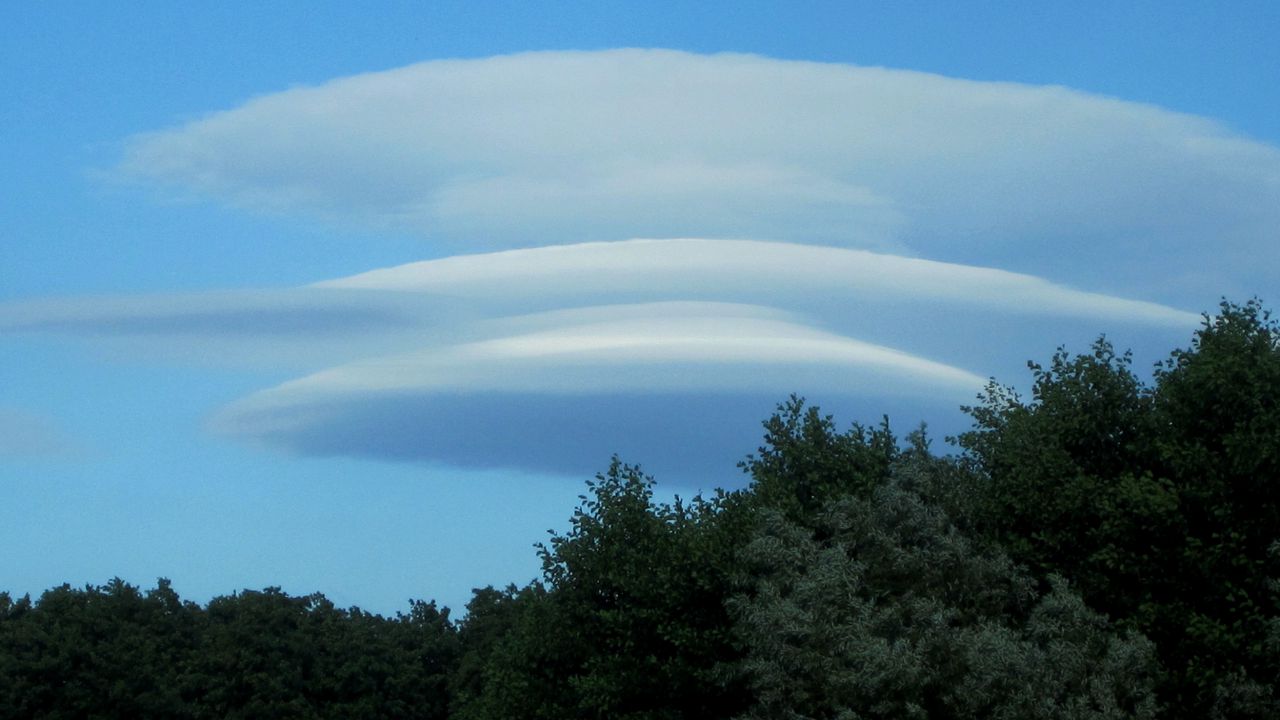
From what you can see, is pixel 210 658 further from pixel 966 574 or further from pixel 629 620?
pixel 966 574

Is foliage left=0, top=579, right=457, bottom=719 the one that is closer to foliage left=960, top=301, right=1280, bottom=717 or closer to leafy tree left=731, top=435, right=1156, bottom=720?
leafy tree left=731, top=435, right=1156, bottom=720

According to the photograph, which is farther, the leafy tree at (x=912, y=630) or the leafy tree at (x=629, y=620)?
the leafy tree at (x=629, y=620)

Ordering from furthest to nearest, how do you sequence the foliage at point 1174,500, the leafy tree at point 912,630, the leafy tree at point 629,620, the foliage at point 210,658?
the foliage at point 210,658
the leafy tree at point 629,620
the foliage at point 1174,500
the leafy tree at point 912,630

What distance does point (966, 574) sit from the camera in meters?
34.9

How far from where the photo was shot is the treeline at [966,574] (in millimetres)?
31312

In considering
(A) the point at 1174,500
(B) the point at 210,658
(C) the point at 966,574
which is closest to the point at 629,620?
(C) the point at 966,574

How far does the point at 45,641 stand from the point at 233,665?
40.1 ft

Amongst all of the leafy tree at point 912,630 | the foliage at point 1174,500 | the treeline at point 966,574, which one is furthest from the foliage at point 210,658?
the foliage at point 1174,500

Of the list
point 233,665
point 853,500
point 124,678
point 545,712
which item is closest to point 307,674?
point 233,665

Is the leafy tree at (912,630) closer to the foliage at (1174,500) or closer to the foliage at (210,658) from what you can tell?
the foliage at (1174,500)

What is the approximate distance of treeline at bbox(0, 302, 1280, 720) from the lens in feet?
103

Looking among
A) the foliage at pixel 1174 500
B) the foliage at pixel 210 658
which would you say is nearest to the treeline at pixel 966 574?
the foliage at pixel 1174 500

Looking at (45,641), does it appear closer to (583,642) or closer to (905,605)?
(583,642)

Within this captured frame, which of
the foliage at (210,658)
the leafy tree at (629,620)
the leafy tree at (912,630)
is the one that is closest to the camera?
the leafy tree at (912,630)
